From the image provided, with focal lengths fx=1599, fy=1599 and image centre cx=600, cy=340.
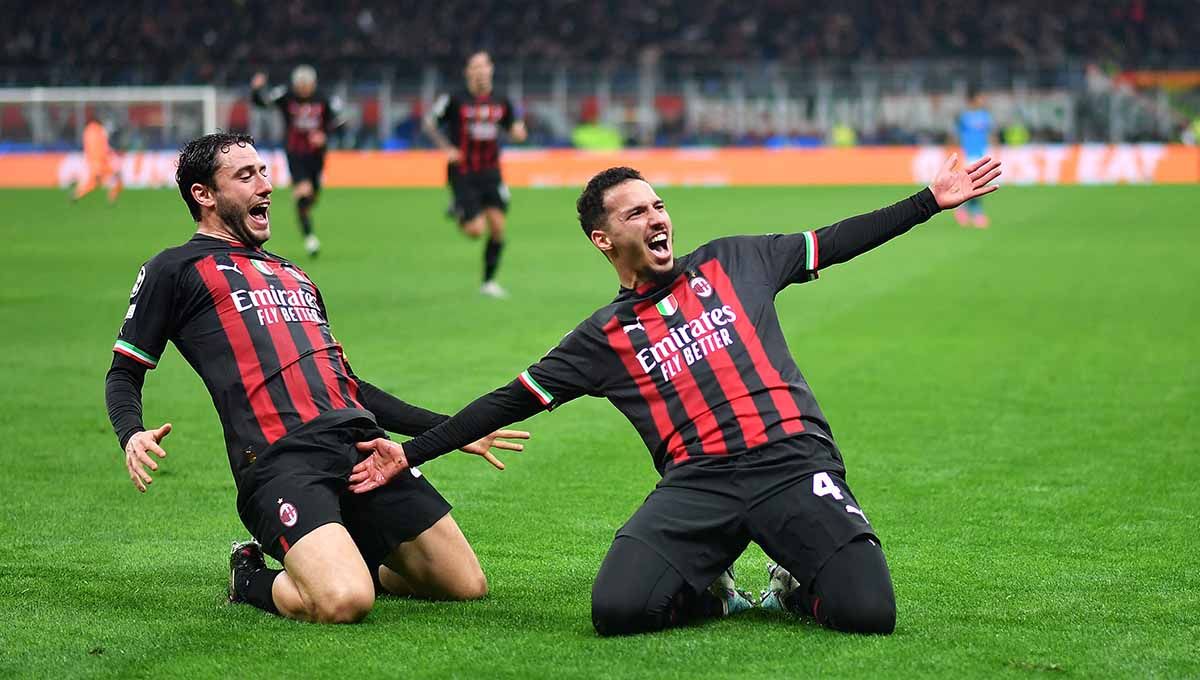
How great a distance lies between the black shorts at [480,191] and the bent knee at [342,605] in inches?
427

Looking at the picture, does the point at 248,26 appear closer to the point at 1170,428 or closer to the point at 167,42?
the point at 167,42

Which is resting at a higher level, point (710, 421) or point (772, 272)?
point (772, 272)

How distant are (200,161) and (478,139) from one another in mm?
10744

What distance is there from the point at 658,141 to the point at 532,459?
33.2 metres

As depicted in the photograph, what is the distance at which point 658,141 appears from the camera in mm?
40844

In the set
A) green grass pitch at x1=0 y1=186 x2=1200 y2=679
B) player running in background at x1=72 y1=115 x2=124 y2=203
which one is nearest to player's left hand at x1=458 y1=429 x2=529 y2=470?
green grass pitch at x1=0 y1=186 x2=1200 y2=679

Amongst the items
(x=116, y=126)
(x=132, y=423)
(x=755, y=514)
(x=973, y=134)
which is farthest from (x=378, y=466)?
(x=116, y=126)

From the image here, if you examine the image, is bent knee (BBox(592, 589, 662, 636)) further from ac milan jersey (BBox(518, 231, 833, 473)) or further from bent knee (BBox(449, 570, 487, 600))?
bent knee (BBox(449, 570, 487, 600))

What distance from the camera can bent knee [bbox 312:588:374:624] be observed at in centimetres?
516

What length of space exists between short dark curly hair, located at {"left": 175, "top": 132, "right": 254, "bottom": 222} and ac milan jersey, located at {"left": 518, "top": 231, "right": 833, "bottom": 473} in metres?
1.45

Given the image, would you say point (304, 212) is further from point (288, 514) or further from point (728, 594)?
point (728, 594)

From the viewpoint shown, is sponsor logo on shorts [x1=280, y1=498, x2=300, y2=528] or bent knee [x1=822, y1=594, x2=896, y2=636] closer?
bent knee [x1=822, y1=594, x2=896, y2=636]

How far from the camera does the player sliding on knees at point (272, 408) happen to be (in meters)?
5.39

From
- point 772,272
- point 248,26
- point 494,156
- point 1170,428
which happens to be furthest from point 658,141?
point 772,272
